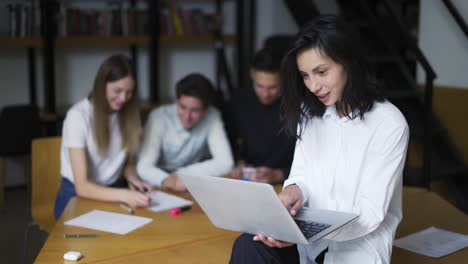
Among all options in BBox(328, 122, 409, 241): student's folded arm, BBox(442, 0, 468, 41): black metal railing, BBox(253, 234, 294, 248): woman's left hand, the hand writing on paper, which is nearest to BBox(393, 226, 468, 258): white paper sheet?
BBox(328, 122, 409, 241): student's folded arm

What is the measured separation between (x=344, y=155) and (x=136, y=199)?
904 mm

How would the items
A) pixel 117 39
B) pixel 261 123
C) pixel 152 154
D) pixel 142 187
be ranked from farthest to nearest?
pixel 117 39 < pixel 261 123 < pixel 152 154 < pixel 142 187

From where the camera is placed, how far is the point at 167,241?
2.02 metres

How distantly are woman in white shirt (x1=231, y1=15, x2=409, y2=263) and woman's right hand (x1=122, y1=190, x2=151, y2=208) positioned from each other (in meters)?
0.65

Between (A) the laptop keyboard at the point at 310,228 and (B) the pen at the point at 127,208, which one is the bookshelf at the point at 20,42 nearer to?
(B) the pen at the point at 127,208

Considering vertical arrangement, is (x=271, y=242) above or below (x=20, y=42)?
below

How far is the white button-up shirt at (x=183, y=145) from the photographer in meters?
2.94

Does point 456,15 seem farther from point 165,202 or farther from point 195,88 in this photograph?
point 165,202

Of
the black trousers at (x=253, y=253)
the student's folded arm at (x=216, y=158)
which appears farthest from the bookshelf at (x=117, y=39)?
the black trousers at (x=253, y=253)

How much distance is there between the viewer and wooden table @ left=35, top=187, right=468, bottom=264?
1.88 meters

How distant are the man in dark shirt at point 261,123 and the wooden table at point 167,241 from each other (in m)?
0.70

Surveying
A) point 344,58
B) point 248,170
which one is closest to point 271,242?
point 344,58

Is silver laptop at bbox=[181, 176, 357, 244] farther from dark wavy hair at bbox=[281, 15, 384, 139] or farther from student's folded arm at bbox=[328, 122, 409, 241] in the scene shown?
dark wavy hair at bbox=[281, 15, 384, 139]

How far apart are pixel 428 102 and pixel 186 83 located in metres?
1.56
